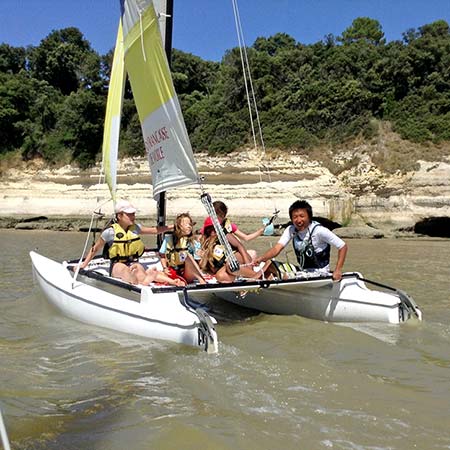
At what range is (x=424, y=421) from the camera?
3252 millimetres

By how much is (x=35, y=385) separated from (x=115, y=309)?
1.52m

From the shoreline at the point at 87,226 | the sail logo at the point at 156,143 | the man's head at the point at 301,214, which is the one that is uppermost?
the sail logo at the point at 156,143

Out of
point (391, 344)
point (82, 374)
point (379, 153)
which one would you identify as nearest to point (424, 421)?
point (391, 344)

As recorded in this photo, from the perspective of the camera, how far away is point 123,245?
6.20 meters

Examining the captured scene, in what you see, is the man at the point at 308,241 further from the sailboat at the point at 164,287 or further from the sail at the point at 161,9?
the sail at the point at 161,9

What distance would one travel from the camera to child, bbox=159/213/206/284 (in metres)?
6.04

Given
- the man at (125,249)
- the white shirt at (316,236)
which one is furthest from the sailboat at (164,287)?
the white shirt at (316,236)

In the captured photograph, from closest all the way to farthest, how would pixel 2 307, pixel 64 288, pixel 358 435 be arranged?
pixel 358 435 → pixel 64 288 → pixel 2 307

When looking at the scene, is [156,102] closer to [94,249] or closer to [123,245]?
[123,245]

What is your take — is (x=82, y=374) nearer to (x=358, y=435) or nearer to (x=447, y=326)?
(x=358, y=435)

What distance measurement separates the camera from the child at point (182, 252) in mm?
6040

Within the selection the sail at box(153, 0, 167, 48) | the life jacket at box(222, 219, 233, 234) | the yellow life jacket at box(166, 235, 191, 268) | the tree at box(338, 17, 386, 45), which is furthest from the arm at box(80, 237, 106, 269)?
the tree at box(338, 17, 386, 45)

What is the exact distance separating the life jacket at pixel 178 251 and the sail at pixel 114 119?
3.93ft

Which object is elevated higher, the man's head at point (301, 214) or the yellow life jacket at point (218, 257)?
the man's head at point (301, 214)
